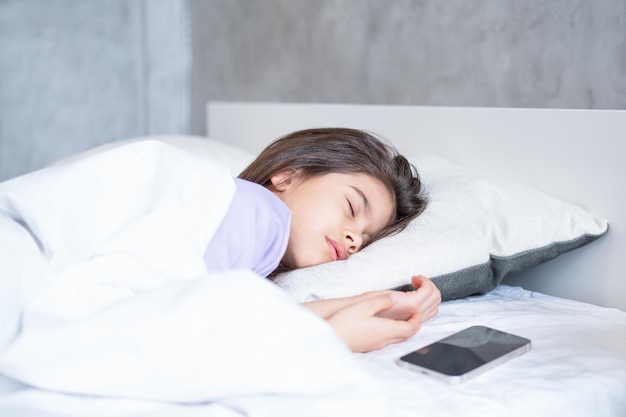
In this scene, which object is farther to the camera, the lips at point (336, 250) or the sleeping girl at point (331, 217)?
the lips at point (336, 250)

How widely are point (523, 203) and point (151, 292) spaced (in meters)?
0.77

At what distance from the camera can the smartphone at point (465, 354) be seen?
0.83 m

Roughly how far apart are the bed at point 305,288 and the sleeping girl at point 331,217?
0.04 meters

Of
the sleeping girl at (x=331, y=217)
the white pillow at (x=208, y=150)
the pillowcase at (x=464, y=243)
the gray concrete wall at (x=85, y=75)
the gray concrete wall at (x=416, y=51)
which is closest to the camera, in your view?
the sleeping girl at (x=331, y=217)

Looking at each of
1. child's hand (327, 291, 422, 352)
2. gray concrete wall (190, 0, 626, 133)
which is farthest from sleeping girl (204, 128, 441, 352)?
gray concrete wall (190, 0, 626, 133)

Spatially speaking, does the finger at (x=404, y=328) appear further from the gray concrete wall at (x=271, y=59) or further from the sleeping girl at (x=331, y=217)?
the gray concrete wall at (x=271, y=59)

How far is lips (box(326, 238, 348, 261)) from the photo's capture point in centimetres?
114

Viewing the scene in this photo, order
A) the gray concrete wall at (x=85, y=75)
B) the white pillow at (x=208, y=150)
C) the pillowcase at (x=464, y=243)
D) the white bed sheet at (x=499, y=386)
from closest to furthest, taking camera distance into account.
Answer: the white bed sheet at (x=499, y=386) → the pillowcase at (x=464, y=243) → the white pillow at (x=208, y=150) → the gray concrete wall at (x=85, y=75)

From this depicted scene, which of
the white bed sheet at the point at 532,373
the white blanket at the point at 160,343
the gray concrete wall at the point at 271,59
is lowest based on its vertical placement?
the white bed sheet at the point at 532,373

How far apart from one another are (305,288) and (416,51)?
0.91 meters

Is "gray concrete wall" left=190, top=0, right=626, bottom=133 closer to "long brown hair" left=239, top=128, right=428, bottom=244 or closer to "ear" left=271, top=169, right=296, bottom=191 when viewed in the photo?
"long brown hair" left=239, top=128, right=428, bottom=244

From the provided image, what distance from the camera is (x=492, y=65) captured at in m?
1.54

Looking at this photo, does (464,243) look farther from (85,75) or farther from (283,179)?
(85,75)

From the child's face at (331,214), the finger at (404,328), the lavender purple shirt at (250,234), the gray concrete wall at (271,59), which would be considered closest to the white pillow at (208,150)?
the gray concrete wall at (271,59)
